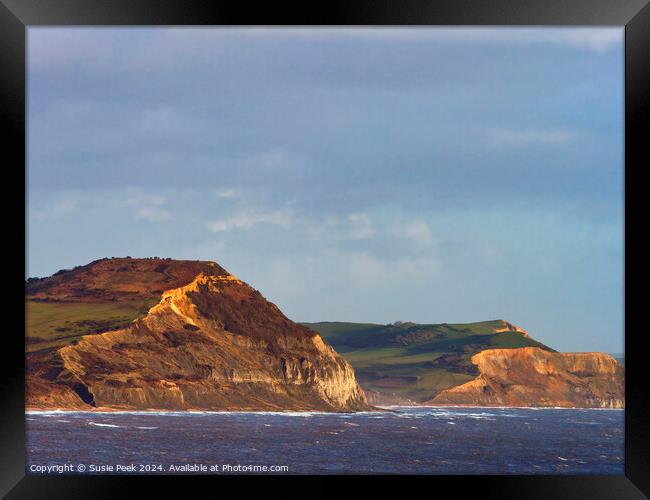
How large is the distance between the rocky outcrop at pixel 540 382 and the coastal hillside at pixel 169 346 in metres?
25.1

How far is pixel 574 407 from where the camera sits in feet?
518

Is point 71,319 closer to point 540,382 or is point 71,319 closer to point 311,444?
point 311,444

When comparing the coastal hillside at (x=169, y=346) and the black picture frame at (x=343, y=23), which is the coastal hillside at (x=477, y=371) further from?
the black picture frame at (x=343, y=23)

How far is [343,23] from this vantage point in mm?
19641

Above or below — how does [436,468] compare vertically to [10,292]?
below

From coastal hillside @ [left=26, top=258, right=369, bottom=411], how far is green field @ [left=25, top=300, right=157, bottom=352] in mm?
151

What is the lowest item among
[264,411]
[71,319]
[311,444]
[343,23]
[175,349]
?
[264,411]

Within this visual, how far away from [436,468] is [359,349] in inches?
3914

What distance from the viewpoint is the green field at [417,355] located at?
6211 inches

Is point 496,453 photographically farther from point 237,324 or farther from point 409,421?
point 237,324

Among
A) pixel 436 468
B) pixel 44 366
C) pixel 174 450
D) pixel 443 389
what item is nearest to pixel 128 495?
pixel 436 468

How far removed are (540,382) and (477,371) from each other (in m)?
10.8

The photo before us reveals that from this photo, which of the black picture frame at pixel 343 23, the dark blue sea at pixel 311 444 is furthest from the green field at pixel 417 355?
the black picture frame at pixel 343 23

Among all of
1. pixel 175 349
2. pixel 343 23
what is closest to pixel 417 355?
pixel 175 349
